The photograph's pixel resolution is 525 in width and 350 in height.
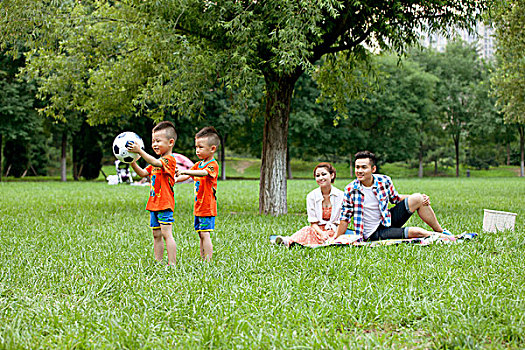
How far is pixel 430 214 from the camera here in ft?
21.7

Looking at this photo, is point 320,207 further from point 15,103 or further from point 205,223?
point 15,103

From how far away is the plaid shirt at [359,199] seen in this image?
6.32 m

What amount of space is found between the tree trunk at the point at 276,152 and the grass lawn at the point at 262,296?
367cm

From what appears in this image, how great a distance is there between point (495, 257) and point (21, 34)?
9.17m

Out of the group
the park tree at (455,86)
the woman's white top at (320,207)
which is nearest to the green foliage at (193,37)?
the woman's white top at (320,207)

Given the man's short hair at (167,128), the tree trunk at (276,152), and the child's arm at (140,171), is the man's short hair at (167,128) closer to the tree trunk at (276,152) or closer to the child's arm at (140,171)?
the child's arm at (140,171)

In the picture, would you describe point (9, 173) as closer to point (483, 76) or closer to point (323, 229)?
point (323, 229)

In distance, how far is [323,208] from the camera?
22.2 feet

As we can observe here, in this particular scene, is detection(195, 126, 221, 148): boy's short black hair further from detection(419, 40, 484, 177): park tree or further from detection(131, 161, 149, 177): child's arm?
detection(419, 40, 484, 177): park tree

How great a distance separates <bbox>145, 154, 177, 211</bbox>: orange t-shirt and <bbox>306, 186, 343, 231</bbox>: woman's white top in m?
2.41

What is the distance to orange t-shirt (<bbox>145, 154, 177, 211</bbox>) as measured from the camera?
4.75 metres

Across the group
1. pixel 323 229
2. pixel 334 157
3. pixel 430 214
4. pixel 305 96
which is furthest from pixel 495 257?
pixel 334 157

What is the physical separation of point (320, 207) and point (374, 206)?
0.73 metres

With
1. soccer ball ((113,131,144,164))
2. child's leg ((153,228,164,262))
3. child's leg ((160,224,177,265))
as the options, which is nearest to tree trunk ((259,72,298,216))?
child's leg ((153,228,164,262))
